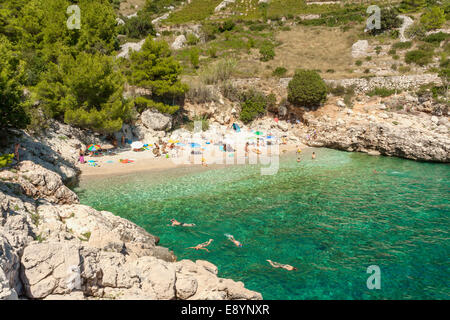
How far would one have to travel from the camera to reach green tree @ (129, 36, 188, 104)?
2939cm

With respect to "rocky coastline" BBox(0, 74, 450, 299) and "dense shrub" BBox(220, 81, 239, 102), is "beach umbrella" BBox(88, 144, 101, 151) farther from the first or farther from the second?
"dense shrub" BBox(220, 81, 239, 102)

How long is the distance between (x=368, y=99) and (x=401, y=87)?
3912 millimetres

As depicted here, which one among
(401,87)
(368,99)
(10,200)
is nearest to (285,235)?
(10,200)

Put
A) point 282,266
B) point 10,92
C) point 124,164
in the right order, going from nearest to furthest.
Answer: point 282,266
point 10,92
point 124,164

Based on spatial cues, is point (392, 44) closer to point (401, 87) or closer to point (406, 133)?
point (401, 87)

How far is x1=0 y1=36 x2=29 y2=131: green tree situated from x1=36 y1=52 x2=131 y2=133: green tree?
7.52 m

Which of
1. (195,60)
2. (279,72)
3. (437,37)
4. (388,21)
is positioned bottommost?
(279,72)

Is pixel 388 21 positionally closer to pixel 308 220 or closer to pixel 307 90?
pixel 307 90

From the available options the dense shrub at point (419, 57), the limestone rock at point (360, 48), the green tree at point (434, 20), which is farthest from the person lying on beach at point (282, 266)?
the green tree at point (434, 20)

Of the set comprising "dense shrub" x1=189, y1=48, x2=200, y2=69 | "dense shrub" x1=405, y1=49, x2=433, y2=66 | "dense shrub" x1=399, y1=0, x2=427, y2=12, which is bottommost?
"dense shrub" x1=405, y1=49, x2=433, y2=66

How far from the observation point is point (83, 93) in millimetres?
23578

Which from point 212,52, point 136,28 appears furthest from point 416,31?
point 136,28

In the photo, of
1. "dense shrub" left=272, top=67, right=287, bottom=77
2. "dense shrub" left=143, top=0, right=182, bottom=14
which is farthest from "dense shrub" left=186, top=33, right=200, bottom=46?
"dense shrub" left=143, top=0, right=182, bottom=14

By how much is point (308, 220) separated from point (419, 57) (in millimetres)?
37493
